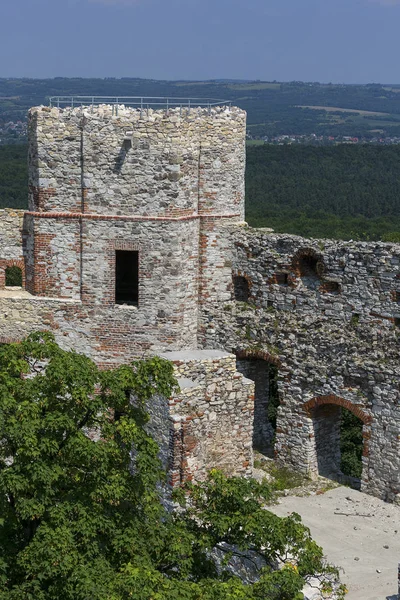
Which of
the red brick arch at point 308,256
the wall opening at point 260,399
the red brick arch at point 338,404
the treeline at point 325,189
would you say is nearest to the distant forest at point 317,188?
the treeline at point 325,189

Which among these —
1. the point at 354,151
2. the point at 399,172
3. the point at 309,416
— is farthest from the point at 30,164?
the point at 354,151

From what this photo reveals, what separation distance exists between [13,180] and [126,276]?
35901 millimetres

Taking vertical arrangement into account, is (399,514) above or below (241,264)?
below

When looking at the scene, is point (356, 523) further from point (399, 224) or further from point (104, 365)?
point (399, 224)

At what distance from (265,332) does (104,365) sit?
3315 mm

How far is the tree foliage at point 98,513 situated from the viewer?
12102 millimetres

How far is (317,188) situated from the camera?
6638 cm

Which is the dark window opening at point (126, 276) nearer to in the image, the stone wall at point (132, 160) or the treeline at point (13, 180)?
the stone wall at point (132, 160)

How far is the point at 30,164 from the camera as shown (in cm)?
2225

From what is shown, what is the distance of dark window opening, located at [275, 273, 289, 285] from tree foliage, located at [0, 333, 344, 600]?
7.57 meters

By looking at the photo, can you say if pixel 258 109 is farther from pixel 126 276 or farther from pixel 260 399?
pixel 260 399

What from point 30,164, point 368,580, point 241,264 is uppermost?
point 30,164

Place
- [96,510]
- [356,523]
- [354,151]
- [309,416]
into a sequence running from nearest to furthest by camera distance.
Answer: [96,510], [356,523], [309,416], [354,151]

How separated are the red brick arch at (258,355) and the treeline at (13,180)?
1142 inches
